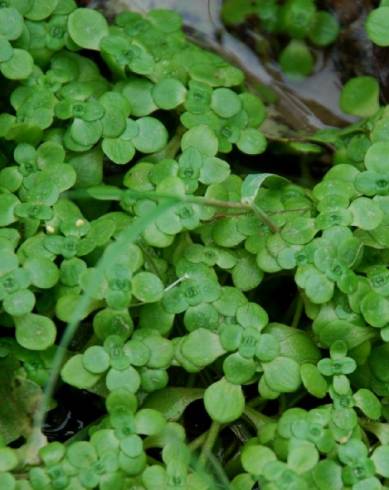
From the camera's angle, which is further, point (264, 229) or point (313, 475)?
point (264, 229)

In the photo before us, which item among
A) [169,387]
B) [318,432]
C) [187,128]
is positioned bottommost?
[169,387]

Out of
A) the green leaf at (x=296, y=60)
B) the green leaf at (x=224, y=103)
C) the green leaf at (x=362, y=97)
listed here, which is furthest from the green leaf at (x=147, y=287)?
the green leaf at (x=296, y=60)

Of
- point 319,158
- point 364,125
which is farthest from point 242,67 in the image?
point 364,125

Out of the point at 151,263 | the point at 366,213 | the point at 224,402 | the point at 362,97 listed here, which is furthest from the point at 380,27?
the point at 224,402

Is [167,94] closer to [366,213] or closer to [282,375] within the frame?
[366,213]

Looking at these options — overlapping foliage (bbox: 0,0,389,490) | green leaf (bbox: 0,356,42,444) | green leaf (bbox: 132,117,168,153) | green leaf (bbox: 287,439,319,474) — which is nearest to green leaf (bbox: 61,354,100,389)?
overlapping foliage (bbox: 0,0,389,490)

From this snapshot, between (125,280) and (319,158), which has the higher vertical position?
(125,280)

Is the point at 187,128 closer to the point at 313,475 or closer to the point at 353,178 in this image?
the point at 353,178

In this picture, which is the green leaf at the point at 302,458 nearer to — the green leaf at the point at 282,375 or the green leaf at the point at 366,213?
the green leaf at the point at 282,375

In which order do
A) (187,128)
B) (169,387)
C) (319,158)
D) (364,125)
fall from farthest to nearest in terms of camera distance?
(319,158) < (364,125) < (187,128) < (169,387)
